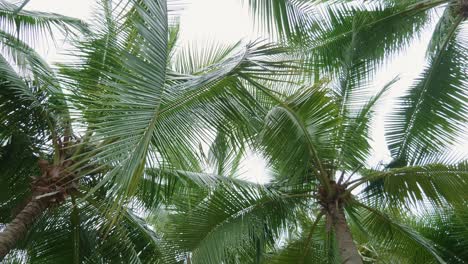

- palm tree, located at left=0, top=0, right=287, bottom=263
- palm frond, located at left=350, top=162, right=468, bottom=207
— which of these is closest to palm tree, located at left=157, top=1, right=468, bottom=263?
palm frond, located at left=350, top=162, right=468, bottom=207

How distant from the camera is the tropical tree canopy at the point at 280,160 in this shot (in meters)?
5.87

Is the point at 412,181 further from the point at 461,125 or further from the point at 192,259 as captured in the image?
the point at 192,259

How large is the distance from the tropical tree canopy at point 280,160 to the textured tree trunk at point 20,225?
0.02 meters

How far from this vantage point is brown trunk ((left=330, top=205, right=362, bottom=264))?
19.4ft

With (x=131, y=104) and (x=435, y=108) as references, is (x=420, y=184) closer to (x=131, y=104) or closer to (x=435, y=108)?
(x=435, y=108)

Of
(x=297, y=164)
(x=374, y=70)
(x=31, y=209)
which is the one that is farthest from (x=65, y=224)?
(x=374, y=70)

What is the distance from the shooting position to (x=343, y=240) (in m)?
6.12

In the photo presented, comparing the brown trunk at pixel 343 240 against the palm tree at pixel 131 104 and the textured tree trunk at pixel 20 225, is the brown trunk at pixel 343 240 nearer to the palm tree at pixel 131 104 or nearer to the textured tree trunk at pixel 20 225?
the palm tree at pixel 131 104

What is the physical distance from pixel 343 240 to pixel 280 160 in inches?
43.7

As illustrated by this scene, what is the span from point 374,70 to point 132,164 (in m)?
5.37

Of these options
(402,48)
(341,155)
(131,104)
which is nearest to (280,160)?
(341,155)

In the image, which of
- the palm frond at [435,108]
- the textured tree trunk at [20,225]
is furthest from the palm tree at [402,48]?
the textured tree trunk at [20,225]

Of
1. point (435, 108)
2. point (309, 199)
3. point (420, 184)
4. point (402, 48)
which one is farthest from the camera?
point (402, 48)

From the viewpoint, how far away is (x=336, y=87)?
7297 millimetres
